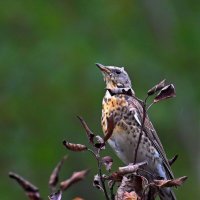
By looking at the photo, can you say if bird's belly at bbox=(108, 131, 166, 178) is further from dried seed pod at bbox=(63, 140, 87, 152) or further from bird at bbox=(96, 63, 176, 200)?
dried seed pod at bbox=(63, 140, 87, 152)

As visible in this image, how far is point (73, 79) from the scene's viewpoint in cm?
936

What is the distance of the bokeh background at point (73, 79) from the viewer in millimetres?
9188

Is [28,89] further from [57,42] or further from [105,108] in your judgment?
[105,108]

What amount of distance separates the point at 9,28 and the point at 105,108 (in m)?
5.41

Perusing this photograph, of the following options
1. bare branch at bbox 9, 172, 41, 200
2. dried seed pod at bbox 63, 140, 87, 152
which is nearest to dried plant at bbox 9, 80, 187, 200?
dried seed pod at bbox 63, 140, 87, 152

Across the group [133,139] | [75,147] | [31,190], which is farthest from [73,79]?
[31,190]

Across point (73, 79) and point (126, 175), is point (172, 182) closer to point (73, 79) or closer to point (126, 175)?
point (126, 175)

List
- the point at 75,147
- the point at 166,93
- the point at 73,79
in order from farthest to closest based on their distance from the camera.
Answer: the point at 73,79 < the point at 166,93 < the point at 75,147

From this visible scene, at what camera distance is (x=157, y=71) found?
10078 millimetres

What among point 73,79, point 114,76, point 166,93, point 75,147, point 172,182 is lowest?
point 172,182

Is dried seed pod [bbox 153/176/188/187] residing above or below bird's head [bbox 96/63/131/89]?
below

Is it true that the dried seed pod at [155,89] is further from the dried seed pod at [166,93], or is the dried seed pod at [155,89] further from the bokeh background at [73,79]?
the bokeh background at [73,79]

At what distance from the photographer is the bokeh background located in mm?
9188

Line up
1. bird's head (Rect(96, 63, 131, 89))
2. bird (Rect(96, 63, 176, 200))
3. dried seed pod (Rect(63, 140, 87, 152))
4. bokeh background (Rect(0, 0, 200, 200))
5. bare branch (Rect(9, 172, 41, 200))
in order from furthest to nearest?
1. bokeh background (Rect(0, 0, 200, 200))
2. bird's head (Rect(96, 63, 131, 89))
3. bird (Rect(96, 63, 176, 200))
4. dried seed pod (Rect(63, 140, 87, 152))
5. bare branch (Rect(9, 172, 41, 200))
